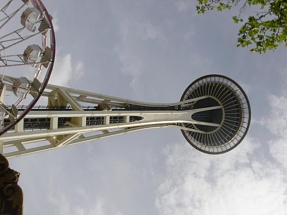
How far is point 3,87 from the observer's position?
1195 centimetres

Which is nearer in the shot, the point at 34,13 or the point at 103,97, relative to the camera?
the point at 34,13

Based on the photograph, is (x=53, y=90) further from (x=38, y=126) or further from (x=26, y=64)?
(x=26, y=64)

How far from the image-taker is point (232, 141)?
55125mm

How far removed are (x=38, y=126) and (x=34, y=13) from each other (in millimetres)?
11493

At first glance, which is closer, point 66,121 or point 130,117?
point 66,121

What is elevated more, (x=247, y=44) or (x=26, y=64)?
(x=247, y=44)

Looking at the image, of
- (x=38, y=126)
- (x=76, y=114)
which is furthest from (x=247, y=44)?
(x=38, y=126)

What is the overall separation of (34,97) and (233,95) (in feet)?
150

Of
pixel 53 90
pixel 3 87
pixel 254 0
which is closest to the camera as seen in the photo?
pixel 3 87

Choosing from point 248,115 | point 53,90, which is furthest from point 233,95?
point 53,90

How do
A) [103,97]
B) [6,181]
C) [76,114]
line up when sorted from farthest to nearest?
[103,97]
[76,114]
[6,181]

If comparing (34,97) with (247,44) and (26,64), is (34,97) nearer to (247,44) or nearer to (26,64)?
(26,64)

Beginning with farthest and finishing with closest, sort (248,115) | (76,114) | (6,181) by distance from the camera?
(248,115)
(76,114)
(6,181)

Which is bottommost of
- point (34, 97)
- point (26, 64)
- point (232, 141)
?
point (232, 141)
